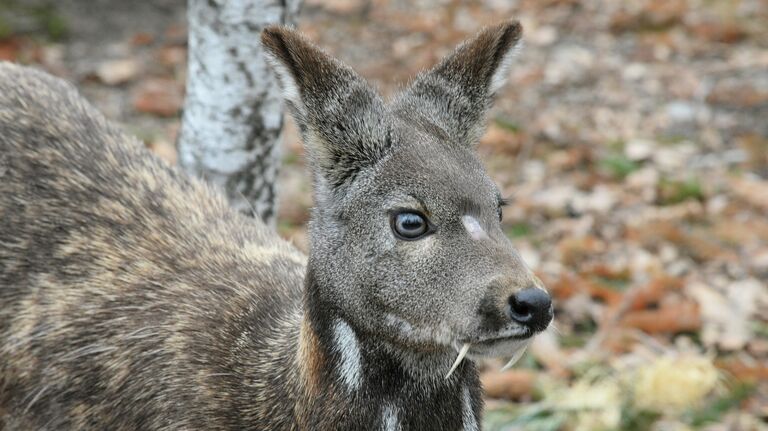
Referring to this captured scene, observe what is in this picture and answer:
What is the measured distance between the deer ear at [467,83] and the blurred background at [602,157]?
57cm

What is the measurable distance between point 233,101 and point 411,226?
6.70 feet

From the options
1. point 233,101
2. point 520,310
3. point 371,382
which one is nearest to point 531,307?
point 520,310

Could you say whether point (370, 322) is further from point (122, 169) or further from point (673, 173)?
point (673, 173)

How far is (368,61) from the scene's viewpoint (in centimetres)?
1038

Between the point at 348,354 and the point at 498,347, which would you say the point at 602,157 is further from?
the point at 498,347

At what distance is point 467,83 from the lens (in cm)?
412

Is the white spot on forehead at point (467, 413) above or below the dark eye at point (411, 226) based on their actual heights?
below

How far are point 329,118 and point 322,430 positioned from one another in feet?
3.67

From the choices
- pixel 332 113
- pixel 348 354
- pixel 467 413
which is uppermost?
pixel 332 113

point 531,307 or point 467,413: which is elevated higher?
point 531,307

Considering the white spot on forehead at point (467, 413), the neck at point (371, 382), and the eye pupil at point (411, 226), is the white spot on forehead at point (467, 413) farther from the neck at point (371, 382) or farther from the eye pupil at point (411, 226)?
the eye pupil at point (411, 226)

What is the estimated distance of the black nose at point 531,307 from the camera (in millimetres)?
3219

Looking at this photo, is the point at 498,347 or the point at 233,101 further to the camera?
the point at 233,101

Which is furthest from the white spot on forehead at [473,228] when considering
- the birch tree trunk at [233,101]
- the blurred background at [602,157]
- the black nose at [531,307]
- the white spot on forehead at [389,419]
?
the birch tree trunk at [233,101]
